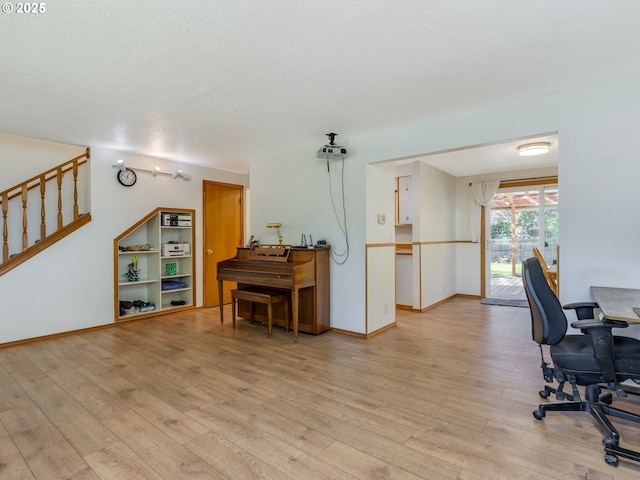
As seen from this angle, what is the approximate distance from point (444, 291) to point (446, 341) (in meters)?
2.55

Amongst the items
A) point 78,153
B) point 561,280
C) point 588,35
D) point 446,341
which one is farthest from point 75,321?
point 588,35

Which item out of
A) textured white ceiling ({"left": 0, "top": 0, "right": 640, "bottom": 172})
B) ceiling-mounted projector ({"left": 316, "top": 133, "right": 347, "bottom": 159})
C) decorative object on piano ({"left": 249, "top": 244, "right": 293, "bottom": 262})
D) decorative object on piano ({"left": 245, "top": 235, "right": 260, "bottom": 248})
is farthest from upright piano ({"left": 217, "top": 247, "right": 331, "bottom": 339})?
textured white ceiling ({"left": 0, "top": 0, "right": 640, "bottom": 172})

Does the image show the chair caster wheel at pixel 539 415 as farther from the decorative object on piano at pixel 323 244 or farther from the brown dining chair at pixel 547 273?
the decorative object on piano at pixel 323 244

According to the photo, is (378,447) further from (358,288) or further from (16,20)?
(16,20)

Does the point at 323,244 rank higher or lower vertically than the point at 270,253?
higher

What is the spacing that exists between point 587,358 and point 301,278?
2610 millimetres

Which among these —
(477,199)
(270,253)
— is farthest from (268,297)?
(477,199)

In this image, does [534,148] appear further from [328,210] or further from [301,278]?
[301,278]

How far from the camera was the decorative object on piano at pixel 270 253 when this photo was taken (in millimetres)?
4160

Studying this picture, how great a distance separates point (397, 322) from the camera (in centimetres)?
467

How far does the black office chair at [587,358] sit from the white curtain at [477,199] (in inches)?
169

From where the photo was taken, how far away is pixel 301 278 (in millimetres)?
3805

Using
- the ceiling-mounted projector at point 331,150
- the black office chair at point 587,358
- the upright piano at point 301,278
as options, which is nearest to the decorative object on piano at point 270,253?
the upright piano at point 301,278

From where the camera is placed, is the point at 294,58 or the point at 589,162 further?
the point at 589,162
